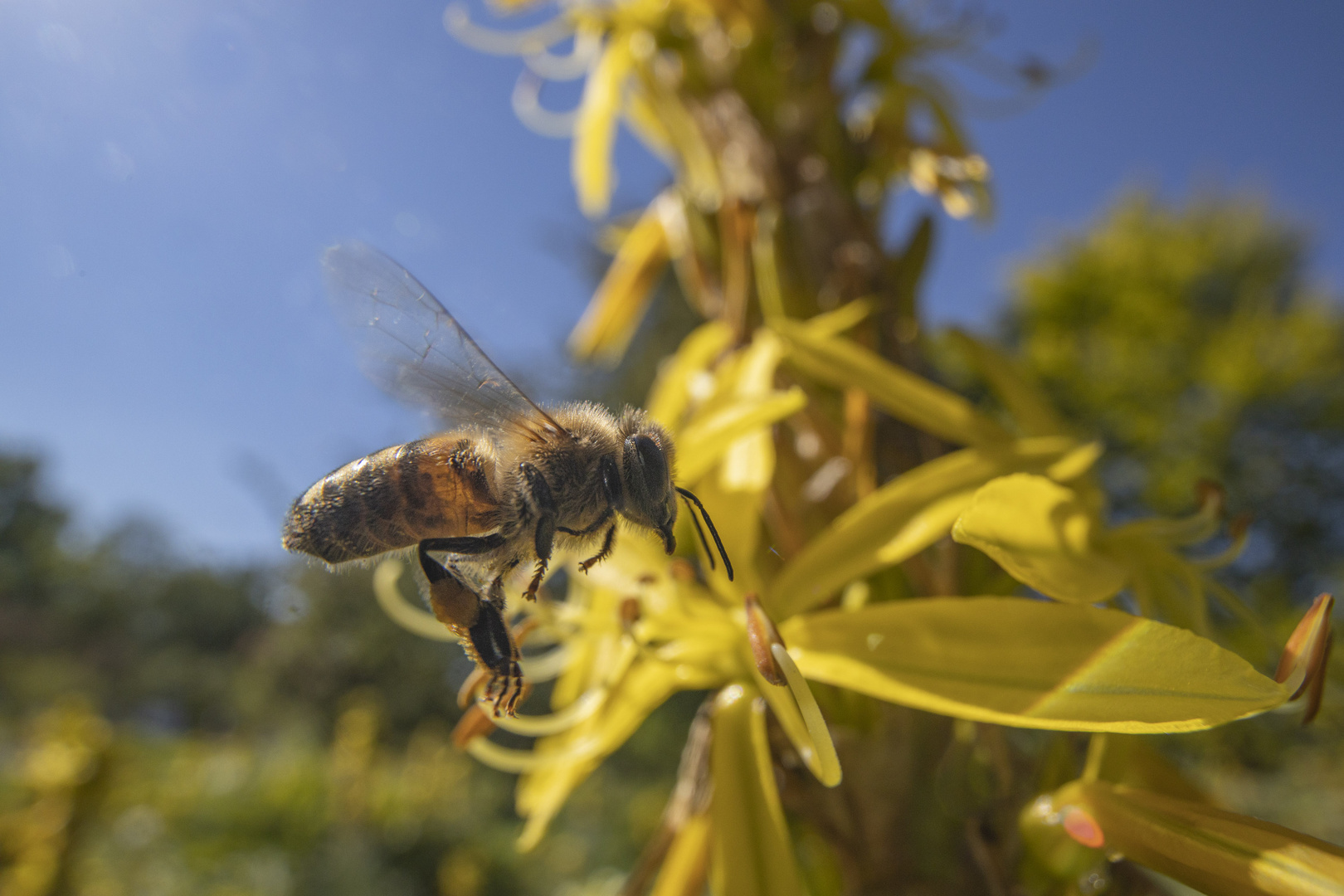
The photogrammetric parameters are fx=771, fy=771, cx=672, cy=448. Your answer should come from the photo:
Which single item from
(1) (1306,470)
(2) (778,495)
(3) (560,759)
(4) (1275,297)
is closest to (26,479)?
(3) (560,759)

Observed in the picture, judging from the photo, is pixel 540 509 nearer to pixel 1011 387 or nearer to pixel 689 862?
pixel 689 862

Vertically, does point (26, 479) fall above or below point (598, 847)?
above

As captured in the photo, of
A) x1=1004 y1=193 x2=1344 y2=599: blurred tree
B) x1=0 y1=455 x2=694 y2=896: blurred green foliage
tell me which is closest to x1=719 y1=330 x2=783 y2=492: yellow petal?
x1=0 y1=455 x2=694 y2=896: blurred green foliage

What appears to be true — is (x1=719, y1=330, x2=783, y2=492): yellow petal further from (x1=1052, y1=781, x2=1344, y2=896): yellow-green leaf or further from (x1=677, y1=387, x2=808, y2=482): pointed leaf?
(x1=1052, y1=781, x2=1344, y2=896): yellow-green leaf

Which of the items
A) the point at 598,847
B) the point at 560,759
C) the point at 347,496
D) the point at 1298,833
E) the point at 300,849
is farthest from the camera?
the point at 598,847

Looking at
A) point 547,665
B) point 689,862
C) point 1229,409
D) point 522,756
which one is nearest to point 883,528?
point 689,862

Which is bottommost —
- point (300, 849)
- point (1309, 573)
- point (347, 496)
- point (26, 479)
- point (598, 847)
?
point (1309, 573)

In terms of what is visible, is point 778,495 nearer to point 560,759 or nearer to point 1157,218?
point 560,759
